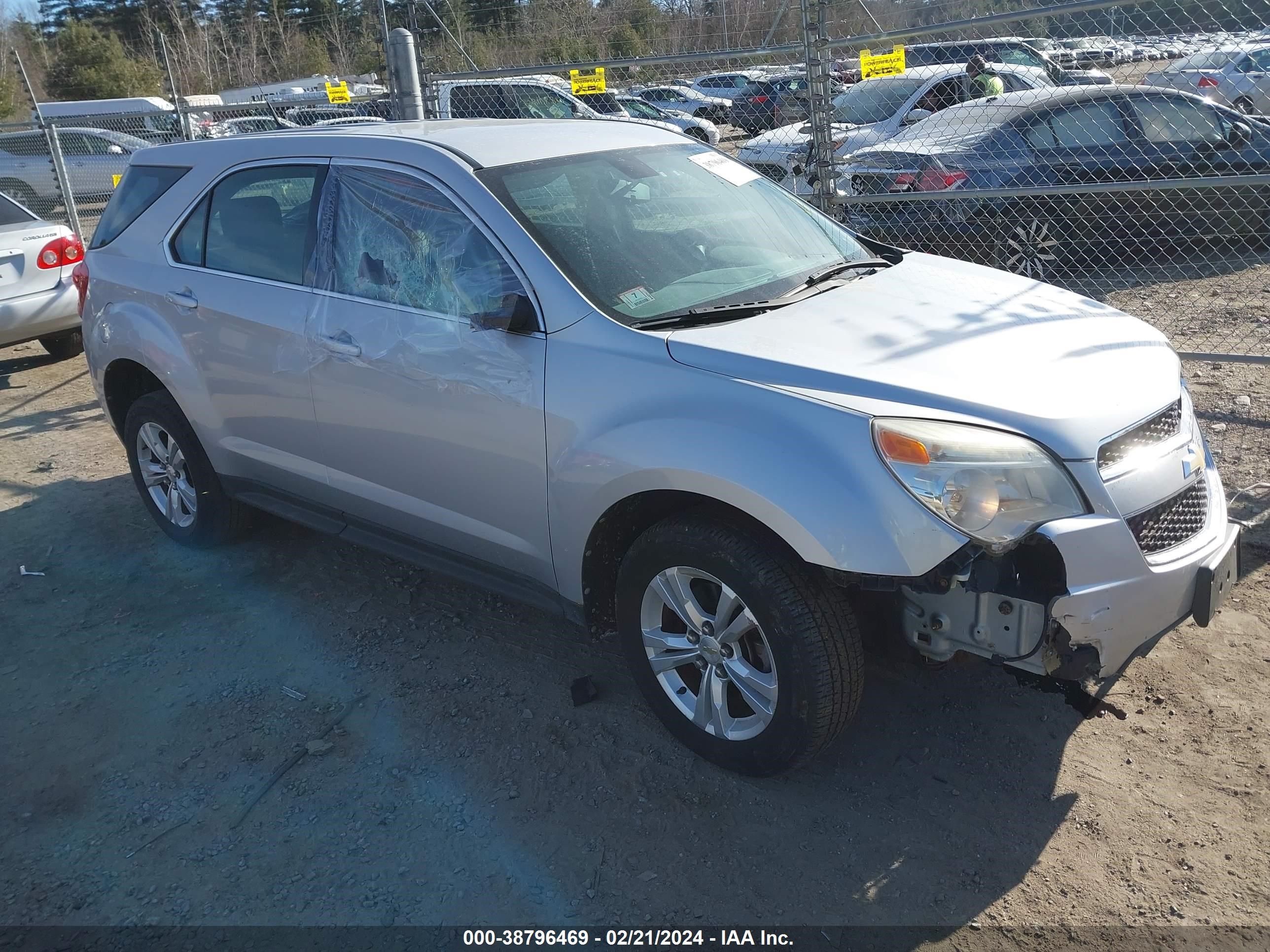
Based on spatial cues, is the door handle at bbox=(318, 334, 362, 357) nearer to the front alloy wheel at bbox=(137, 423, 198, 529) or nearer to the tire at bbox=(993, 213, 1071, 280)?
the front alloy wheel at bbox=(137, 423, 198, 529)

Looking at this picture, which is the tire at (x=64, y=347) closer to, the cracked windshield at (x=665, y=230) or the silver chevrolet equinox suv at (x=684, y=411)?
the silver chevrolet equinox suv at (x=684, y=411)

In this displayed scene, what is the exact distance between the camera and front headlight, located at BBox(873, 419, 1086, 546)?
269 cm

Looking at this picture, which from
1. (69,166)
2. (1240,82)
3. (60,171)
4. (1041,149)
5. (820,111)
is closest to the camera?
(820,111)

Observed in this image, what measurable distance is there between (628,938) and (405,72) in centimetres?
652

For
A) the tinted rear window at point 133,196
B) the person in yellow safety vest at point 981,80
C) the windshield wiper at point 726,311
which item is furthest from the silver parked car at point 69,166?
the windshield wiper at point 726,311

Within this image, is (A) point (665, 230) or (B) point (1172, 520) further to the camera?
(A) point (665, 230)

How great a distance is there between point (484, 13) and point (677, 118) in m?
9.92

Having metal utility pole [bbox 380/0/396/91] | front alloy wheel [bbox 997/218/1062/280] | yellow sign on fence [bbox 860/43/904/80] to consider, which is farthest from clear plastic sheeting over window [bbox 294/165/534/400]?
front alloy wheel [bbox 997/218/1062/280]

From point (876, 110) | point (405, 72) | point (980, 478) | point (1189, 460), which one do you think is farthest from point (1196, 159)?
point (980, 478)

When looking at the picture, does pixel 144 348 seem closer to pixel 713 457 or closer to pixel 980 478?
pixel 713 457

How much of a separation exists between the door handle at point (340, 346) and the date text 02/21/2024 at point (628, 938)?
6.79 ft

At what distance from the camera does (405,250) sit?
3744mm

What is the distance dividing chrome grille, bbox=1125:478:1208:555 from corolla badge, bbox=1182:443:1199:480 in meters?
0.04

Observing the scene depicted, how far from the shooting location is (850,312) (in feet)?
11.2
